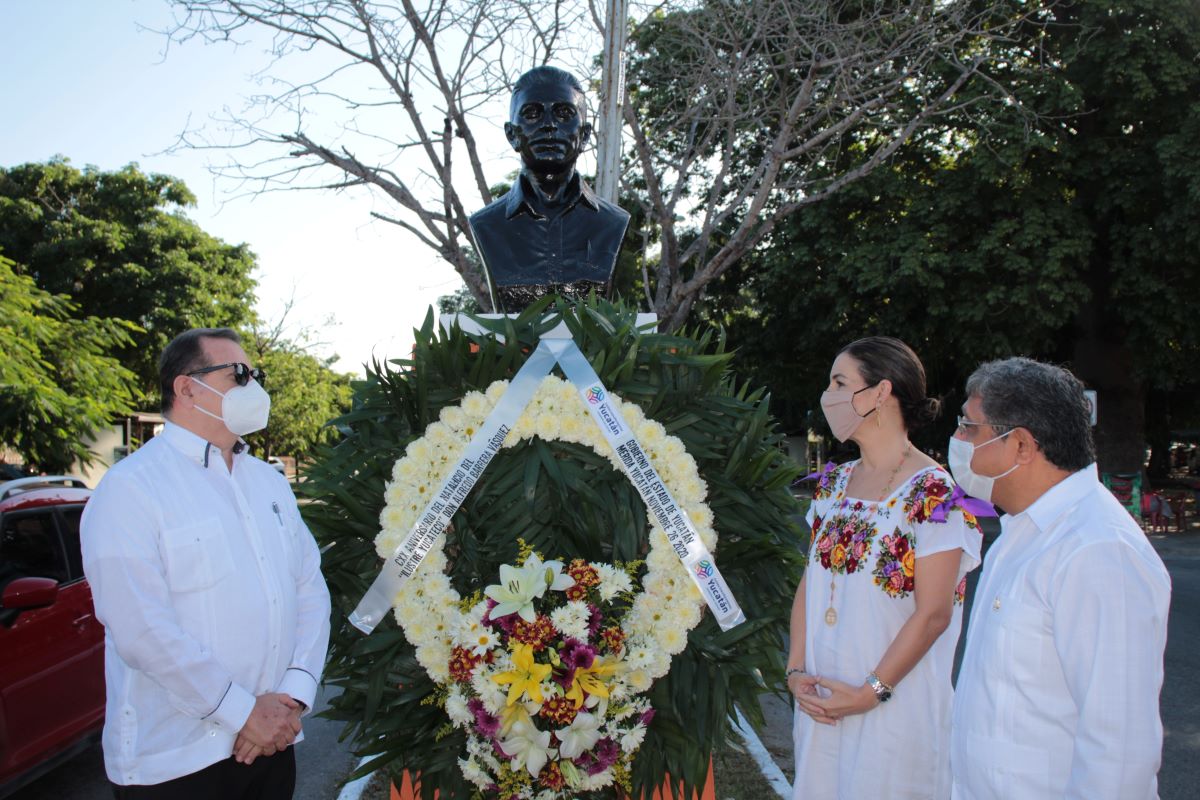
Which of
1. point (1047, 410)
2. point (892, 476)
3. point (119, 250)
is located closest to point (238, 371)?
point (892, 476)

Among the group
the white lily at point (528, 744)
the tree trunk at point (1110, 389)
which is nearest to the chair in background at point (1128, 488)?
the tree trunk at point (1110, 389)

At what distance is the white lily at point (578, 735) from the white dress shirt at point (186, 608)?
744 millimetres

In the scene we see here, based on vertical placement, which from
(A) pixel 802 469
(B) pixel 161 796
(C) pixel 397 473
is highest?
(C) pixel 397 473

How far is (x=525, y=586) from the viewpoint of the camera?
248 cm

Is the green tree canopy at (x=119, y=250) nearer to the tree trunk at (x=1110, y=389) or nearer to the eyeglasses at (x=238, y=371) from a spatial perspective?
the tree trunk at (x=1110, y=389)

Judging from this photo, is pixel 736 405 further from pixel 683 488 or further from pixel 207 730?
pixel 207 730

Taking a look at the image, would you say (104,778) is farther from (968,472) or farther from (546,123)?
(968,472)

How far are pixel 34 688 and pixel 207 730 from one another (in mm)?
2584

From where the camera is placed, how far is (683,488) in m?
2.77

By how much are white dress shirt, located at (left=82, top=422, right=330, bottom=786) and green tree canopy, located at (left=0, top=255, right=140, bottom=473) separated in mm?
8991

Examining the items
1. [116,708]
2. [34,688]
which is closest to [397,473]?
[116,708]

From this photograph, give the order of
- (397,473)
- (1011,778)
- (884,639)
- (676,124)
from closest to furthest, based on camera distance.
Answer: (1011,778) → (884,639) → (397,473) → (676,124)

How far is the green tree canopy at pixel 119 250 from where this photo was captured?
23594 millimetres

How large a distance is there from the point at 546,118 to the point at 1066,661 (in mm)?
2960
